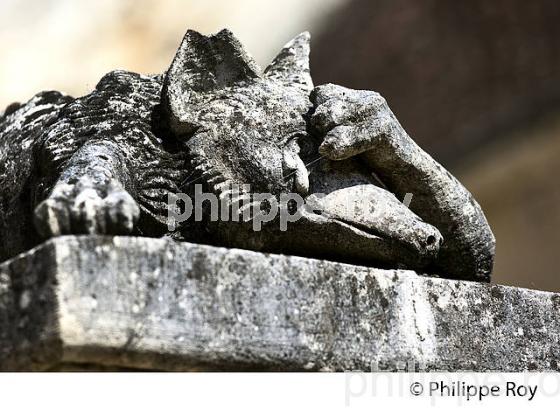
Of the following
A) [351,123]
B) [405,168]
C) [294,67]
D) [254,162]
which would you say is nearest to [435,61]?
[294,67]

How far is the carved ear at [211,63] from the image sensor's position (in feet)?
10.2

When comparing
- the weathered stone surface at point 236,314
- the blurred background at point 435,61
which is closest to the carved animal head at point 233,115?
the weathered stone surface at point 236,314

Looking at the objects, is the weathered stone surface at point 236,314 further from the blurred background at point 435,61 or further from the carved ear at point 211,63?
the blurred background at point 435,61

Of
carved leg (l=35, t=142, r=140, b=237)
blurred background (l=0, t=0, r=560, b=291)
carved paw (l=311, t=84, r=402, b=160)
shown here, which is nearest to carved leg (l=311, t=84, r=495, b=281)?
carved paw (l=311, t=84, r=402, b=160)

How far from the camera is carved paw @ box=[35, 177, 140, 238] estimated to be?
2436 millimetres

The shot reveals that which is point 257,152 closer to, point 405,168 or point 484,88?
point 405,168

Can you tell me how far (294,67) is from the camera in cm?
332

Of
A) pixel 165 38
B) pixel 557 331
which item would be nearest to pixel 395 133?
pixel 557 331

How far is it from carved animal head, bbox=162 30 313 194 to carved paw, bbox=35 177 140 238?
1.53ft

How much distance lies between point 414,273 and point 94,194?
811 mm

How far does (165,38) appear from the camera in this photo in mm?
8688

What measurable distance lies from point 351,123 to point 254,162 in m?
0.25

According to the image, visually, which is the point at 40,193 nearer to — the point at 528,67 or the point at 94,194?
the point at 94,194

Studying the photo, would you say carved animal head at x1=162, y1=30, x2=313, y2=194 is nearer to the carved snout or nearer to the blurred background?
the carved snout
